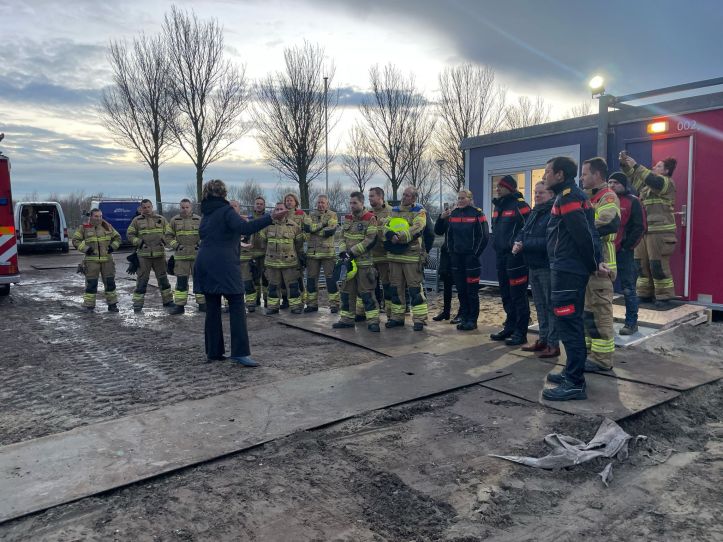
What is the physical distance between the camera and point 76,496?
11.3 ft

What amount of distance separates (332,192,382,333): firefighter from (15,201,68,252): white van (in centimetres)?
1915

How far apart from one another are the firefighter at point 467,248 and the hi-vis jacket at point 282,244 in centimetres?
275

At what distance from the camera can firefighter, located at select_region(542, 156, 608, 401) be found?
500cm

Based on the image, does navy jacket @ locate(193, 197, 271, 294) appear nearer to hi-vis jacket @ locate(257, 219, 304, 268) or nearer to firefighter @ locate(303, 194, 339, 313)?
firefighter @ locate(303, 194, 339, 313)

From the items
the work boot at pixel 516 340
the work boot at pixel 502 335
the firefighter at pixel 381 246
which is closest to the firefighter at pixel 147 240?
the firefighter at pixel 381 246

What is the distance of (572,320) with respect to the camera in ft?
16.6

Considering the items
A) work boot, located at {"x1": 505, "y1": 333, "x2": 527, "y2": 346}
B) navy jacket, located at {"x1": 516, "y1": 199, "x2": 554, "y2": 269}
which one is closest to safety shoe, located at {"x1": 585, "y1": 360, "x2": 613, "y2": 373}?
navy jacket, located at {"x1": 516, "y1": 199, "x2": 554, "y2": 269}

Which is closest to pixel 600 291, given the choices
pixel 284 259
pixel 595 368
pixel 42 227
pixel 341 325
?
pixel 595 368

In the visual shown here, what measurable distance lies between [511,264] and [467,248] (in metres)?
0.95

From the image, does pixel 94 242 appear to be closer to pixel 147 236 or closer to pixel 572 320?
pixel 147 236

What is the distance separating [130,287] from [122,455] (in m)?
10.6

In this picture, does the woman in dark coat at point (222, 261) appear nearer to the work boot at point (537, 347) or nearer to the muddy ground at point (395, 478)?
the muddy ground at point (395, 478)

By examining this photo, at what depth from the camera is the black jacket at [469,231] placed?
778 centimetres

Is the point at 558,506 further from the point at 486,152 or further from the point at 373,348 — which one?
the point at 486,152
